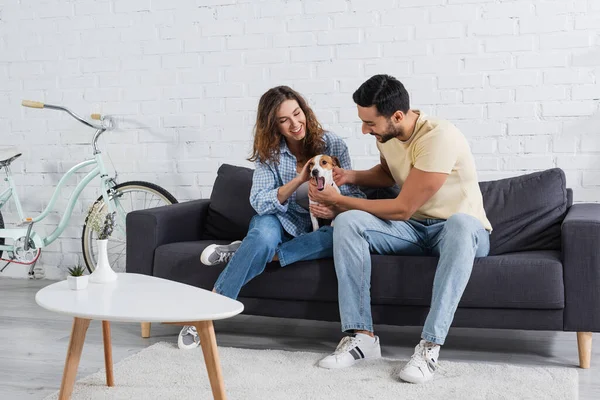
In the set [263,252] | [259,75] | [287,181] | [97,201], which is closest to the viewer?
[263,252]

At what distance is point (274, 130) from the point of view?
293cm

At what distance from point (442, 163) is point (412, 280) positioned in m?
0.43

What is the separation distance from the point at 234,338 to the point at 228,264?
42cm

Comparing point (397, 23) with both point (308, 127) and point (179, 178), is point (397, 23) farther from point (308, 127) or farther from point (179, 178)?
point (179, 178)

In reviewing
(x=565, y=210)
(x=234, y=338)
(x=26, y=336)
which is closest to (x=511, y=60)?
(x=565, y=210)

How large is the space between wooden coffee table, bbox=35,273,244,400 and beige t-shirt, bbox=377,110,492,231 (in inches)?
38.2

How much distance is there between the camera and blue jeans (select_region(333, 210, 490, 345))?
2.44 m

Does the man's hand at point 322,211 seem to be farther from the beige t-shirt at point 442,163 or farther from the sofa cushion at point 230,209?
the sofa cushion at point 230,209

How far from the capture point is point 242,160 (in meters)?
3.91

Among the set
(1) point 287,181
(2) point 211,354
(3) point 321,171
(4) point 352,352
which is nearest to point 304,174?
(3) point 321,171

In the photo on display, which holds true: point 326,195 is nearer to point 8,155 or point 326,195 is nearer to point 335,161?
point 335,161

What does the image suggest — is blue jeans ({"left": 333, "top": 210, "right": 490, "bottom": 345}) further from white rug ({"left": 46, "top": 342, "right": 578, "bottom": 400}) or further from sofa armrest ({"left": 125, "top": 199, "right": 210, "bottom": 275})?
sofa armrest ({"left": 125, "top": 199, "right": 210, "bottom": 275})

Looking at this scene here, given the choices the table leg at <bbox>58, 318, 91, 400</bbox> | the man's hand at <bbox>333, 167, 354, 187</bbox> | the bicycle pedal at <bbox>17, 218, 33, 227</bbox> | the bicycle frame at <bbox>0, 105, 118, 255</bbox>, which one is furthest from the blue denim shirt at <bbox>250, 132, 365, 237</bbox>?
the bicycle pedal at <bbox>17, 218, 33, 227</bbox>

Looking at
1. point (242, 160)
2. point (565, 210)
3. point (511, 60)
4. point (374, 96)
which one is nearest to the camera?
point (374, 96)
